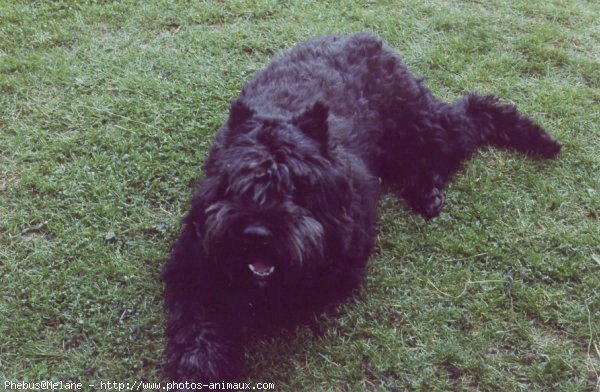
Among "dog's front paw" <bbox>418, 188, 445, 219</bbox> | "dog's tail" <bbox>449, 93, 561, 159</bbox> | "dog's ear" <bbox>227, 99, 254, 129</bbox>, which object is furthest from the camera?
"dog's tail" <bbox>449, 93, 561, 159</bbox>

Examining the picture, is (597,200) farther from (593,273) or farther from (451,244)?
(451,244)

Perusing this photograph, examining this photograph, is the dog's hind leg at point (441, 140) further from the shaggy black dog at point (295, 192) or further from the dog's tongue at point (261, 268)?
the dog's tongue at point (261, 268)

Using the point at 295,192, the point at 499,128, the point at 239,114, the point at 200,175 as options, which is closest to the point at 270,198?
the point at 295,192

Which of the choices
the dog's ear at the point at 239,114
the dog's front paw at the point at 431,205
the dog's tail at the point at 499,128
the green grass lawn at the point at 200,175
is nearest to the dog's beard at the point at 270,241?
the dog's ear at the point at 239,114

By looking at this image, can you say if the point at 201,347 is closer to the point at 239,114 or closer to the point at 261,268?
the point at 261,268

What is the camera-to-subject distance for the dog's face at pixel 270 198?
3.43 m

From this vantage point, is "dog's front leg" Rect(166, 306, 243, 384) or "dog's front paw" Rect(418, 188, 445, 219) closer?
"dog's front leg" Rect(166, 306, 243, 384)

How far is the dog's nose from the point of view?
3391mm

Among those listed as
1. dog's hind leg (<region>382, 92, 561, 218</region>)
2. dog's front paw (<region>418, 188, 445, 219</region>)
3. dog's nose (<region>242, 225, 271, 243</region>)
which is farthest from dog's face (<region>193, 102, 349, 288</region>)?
dog's hind leg (<region>382, 92, 561, 218</region>)

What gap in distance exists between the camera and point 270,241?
11.2ft

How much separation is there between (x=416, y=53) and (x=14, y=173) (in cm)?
422

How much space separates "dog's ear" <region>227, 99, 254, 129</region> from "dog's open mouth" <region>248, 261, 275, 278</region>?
34.0 inches

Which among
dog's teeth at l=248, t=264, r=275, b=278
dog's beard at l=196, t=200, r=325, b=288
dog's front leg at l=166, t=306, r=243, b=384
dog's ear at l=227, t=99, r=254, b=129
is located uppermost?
dog's ear at l=227, t=99, r=254, b=129

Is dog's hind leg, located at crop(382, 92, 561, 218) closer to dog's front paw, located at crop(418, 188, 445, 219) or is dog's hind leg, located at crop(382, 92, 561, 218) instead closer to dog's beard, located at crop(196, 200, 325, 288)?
dog's front paw, located at crop(418, 188, 445, 219)
